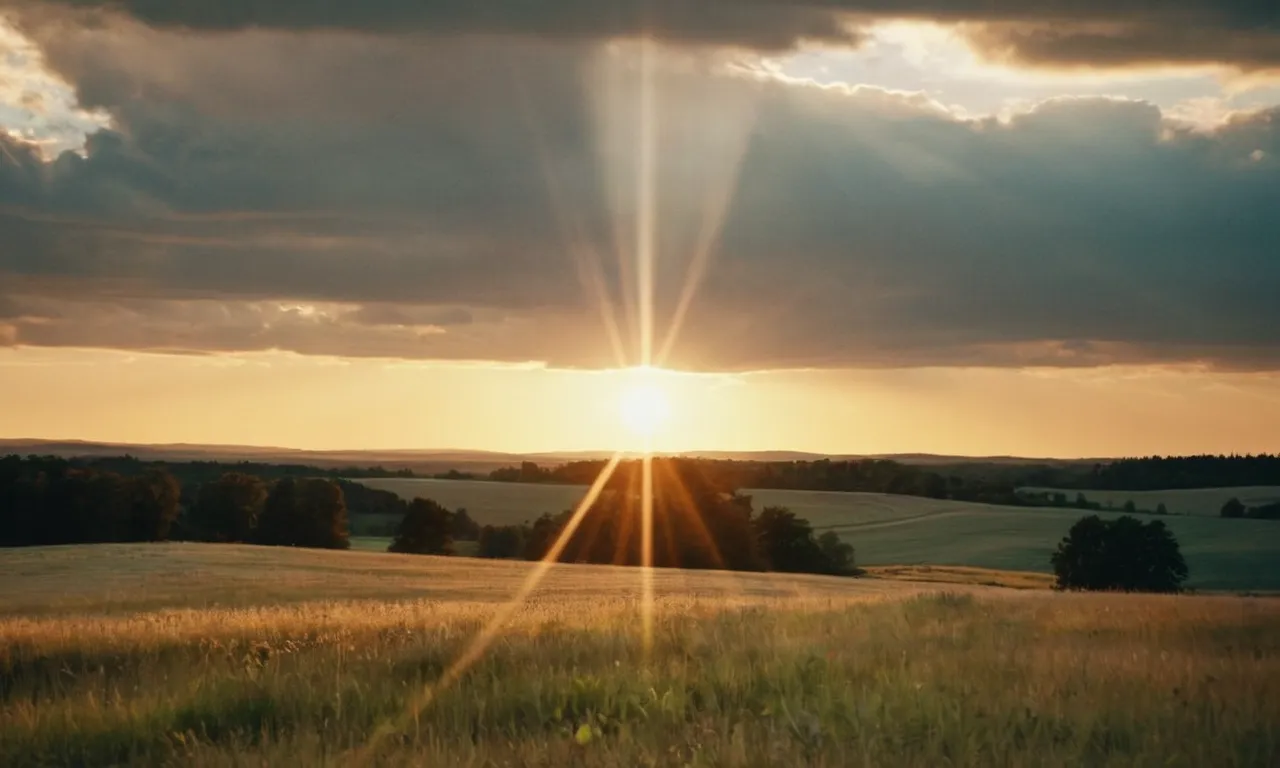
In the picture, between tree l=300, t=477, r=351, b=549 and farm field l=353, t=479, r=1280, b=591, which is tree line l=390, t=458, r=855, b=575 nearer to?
tree l=300, t=477, r=351, b=549

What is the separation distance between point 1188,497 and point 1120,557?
5104cm

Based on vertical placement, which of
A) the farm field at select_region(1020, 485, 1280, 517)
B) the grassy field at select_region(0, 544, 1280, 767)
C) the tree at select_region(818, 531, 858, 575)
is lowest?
the tree at select_region(818, 531, 858, 575)

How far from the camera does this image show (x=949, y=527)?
102500 mm

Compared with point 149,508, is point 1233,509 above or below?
above

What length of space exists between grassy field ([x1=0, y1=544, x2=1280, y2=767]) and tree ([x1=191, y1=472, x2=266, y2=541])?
77062 millimetres

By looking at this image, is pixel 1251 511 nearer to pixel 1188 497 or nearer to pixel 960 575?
pixel 1188 497

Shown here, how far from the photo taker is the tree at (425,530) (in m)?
83.3

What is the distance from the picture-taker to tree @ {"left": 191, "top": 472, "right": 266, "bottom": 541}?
88812 millimetres

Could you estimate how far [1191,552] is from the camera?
277 feet

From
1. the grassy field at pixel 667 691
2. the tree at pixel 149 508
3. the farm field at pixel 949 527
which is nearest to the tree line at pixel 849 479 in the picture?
the farm field at pixel 949 527

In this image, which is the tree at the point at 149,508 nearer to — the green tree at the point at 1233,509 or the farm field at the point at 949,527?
the farm field at the point at 949,527

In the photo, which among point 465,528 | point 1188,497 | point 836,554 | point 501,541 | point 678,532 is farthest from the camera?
point 1188,497

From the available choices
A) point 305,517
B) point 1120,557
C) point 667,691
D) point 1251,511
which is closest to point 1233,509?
point 1251,511

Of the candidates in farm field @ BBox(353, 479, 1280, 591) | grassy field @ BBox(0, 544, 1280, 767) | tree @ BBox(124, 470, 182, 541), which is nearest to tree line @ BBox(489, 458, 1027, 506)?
farm field @ BBox(353, 479, 1280, 591)
